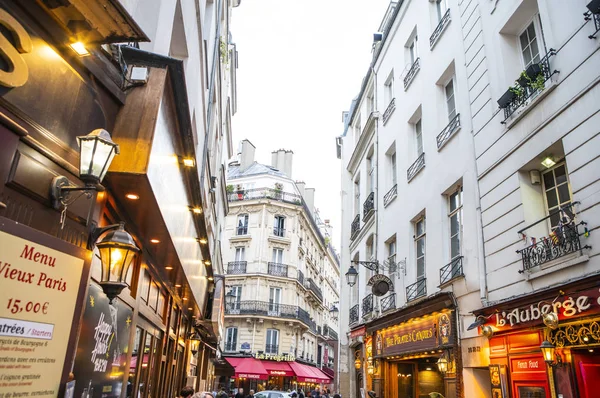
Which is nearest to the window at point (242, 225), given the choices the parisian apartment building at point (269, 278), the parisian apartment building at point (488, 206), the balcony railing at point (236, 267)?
the parisian apartment building at point (269, 278)

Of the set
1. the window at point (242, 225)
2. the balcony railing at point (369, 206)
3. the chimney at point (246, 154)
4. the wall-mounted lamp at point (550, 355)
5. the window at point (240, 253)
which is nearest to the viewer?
the wall-mounted lamp at point (550, 355)

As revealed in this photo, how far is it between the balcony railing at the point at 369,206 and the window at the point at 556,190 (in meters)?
8.72

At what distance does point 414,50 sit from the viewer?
1474 cm

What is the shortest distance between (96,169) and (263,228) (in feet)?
114

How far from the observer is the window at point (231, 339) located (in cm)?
3534

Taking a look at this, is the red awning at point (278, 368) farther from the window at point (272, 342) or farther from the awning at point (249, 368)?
the window at point (272, 342)

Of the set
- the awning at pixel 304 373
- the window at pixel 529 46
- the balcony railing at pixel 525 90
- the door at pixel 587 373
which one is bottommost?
the awning at pixel 304 373

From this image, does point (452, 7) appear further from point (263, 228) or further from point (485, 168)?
point (263, 228)

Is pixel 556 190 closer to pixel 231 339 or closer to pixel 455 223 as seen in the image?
pixel 455 223

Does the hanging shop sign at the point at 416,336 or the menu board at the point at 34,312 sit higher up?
the hanging shop sign at the point at 416,336

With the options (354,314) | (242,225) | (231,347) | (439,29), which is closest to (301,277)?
(242,225)

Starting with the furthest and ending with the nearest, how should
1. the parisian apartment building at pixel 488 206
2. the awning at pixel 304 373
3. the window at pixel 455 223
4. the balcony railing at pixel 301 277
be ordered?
the balcony railing at pixel 301 277 < the awning at pixel 304 373 < the window at pixel 455 223 < the parisian apartment building at pixel 488 206

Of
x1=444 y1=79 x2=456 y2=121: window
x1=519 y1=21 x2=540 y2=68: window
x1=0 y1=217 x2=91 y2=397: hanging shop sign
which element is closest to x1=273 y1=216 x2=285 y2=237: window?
x1=444 y1=79 x2=456 y2=121: window

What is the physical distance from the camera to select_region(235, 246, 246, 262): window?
3788 cm
